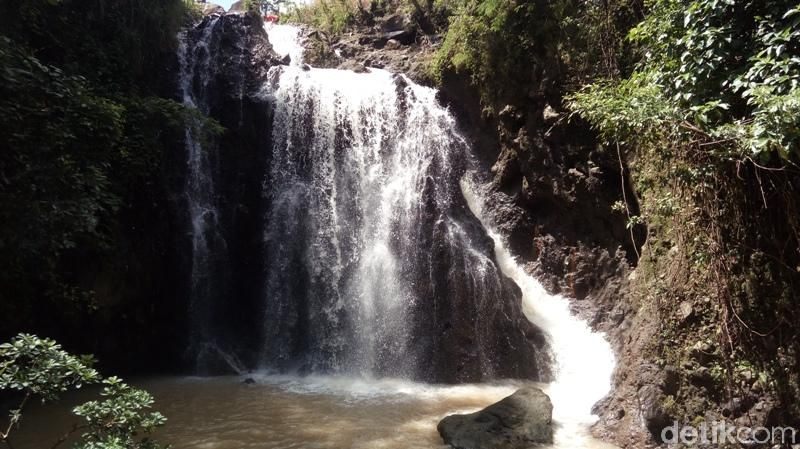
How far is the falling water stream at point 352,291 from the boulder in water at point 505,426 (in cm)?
23

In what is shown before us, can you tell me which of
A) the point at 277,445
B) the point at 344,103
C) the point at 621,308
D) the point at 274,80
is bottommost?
the point at 277,445

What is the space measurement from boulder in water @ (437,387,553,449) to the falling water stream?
0.23 metres

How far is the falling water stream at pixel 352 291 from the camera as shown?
735 centimetres

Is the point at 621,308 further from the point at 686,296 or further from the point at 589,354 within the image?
the point at 686,296

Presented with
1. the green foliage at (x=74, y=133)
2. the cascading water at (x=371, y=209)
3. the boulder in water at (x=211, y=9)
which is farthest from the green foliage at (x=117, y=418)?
the boulder in water at (x=211, y=9)

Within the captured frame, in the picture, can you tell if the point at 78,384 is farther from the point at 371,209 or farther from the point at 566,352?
the point at 371,209

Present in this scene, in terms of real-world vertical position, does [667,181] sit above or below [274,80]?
below

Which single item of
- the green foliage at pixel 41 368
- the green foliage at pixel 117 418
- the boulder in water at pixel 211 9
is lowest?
the green foliage at pixel 117 418

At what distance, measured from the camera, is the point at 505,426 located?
6.58 m

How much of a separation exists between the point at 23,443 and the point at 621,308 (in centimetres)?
962

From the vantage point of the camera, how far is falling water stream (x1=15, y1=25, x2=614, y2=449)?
7.35 m

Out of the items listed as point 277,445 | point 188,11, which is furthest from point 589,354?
point 188,11

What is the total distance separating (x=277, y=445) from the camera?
6.54 meters

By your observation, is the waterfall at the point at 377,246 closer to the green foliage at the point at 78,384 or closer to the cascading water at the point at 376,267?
the cascading water at the point at 376,267
